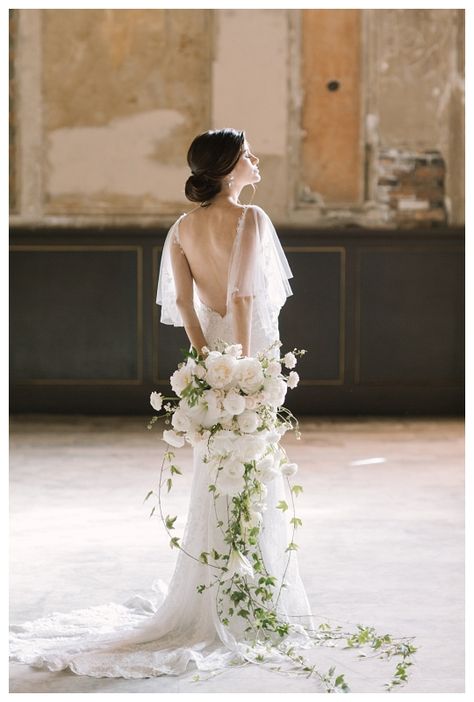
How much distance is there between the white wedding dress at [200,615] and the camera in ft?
11.8

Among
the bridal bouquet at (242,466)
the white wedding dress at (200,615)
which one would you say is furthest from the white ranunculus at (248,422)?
the white wedding dress at (200,615)

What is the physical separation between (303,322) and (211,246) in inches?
240

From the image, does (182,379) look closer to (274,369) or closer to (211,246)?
(274,369)

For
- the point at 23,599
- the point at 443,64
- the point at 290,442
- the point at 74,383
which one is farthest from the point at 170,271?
the point at 443,64

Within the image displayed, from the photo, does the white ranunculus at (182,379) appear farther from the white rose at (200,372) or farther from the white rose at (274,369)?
the white rose at (274,369)

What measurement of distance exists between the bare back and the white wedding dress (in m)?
0.04

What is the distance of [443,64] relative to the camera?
983 centimetres

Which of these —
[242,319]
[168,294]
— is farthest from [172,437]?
[168,294]

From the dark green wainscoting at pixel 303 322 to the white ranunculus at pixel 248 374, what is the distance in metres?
6.25

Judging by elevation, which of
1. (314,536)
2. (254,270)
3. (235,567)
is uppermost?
(254,270)

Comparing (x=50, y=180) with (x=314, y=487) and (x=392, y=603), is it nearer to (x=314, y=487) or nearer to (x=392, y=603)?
(x=314, y=487)

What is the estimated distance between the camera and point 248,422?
350 cm
